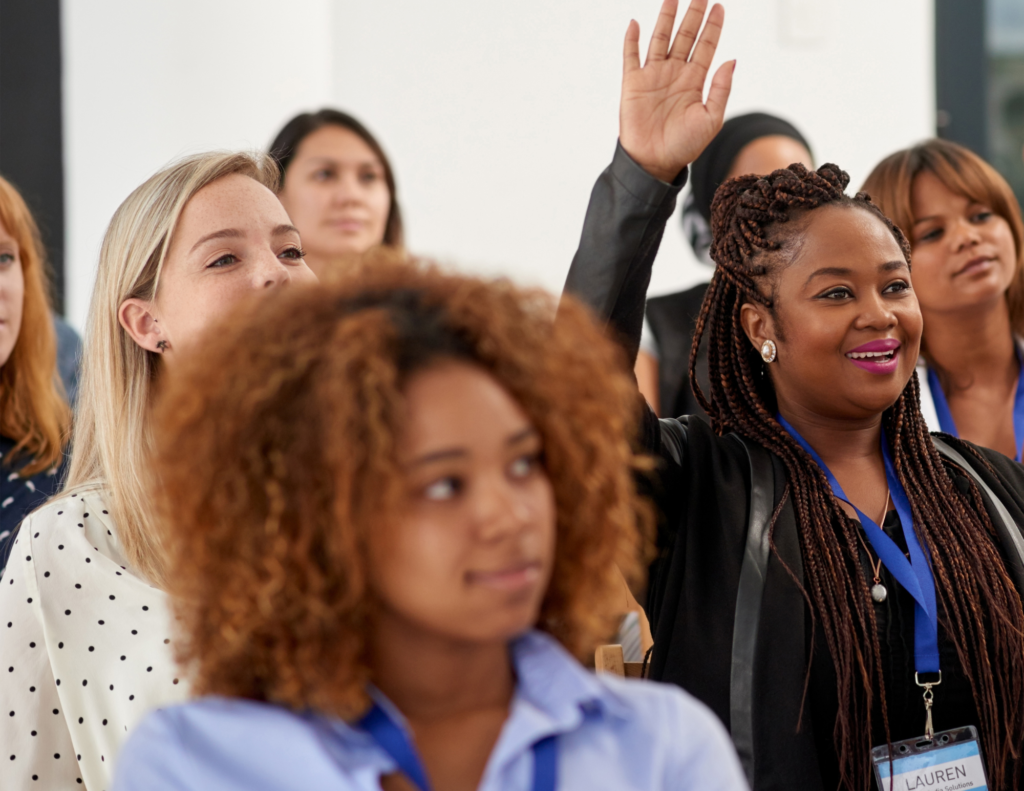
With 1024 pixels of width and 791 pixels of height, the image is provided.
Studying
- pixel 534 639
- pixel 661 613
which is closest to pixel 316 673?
pixel 534 639

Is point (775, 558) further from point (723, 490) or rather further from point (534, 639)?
point (534, 639)

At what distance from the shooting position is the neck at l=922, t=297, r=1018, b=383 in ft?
8.55

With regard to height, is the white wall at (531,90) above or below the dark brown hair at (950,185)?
above

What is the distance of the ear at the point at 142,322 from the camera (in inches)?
68.6

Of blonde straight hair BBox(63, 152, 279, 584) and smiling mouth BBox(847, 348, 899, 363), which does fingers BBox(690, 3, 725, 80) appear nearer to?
smiling mouth BBox(847, 348, 899, 363)

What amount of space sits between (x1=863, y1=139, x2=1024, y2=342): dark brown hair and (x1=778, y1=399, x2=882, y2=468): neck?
96cm

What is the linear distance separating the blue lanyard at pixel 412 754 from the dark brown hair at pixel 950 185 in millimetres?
1950

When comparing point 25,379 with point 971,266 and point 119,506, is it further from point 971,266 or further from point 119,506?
point 971,266

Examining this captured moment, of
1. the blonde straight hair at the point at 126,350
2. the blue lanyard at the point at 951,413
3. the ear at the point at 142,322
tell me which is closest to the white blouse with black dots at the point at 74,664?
the blonde straight hair at the point at 126,350

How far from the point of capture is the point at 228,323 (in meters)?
1.03

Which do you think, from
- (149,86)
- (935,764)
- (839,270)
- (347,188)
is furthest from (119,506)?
(149,86)

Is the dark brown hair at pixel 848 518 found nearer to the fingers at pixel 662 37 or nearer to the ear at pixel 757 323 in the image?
the ear at pixel 757 323

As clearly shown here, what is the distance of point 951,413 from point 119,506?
71.2 inches

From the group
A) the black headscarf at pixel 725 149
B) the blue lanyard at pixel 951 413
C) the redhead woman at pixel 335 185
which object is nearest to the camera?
the blue lanyard at pixel 951 413
